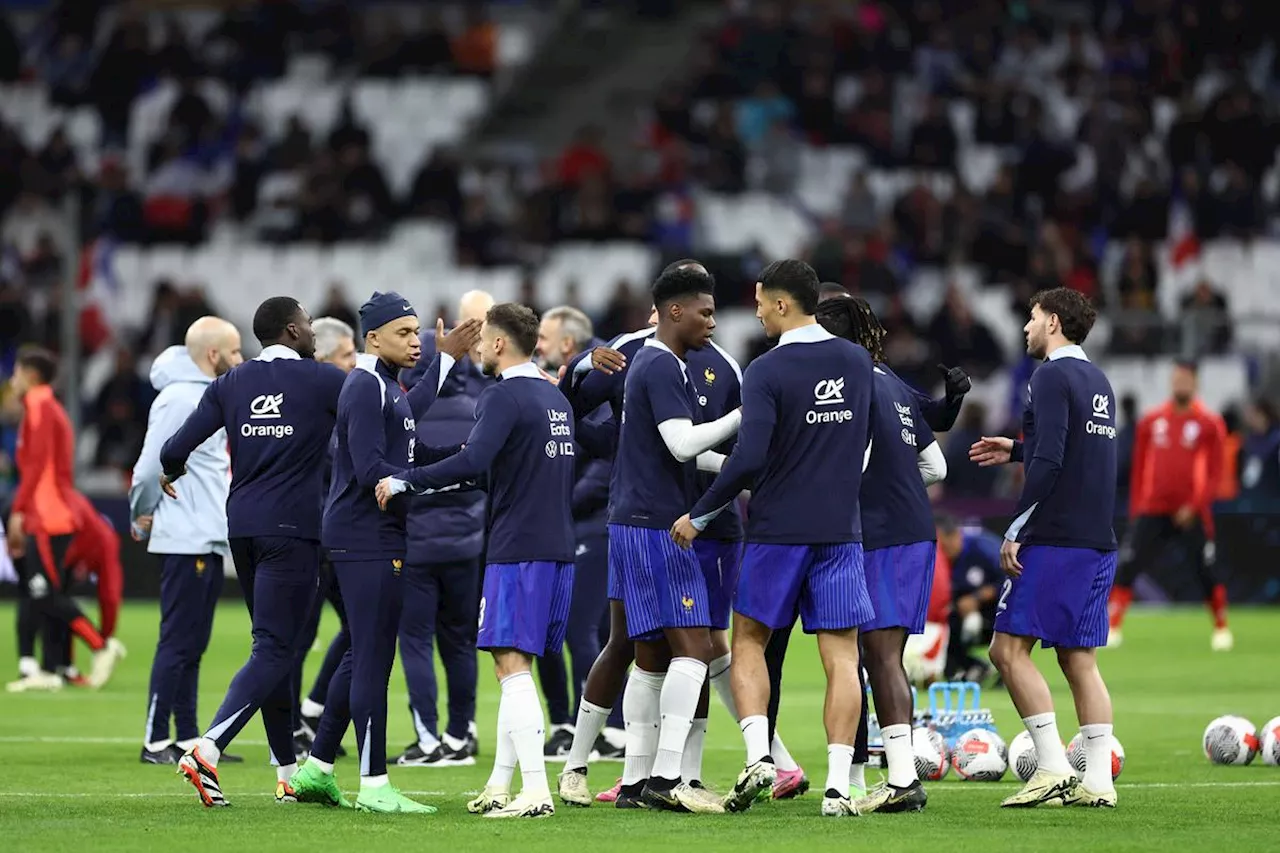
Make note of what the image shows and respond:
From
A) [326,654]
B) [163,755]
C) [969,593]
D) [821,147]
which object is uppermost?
[821,147]

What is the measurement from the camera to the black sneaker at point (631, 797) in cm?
1052

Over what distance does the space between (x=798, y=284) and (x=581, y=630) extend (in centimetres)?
383

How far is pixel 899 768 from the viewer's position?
10188 mm

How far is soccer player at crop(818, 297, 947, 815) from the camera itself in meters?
10.3

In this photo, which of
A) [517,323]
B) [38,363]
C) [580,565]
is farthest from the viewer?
[38,363]

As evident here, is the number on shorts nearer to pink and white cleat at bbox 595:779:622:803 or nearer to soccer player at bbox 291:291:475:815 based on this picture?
pink and white cleat at bbox 595:779:622:803

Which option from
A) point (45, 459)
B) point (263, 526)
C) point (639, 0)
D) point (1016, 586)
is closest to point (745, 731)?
point (1016, 586)

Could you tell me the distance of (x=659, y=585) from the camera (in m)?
10.3

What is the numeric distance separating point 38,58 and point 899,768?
2957 centimetres

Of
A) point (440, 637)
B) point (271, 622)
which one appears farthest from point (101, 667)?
point (271, 622)

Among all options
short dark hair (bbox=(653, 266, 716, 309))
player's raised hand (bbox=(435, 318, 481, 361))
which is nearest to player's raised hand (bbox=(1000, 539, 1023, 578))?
short dark hair (bbox=(653, 266, 716, 309))

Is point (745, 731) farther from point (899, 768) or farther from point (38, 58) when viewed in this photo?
point (38, 58)

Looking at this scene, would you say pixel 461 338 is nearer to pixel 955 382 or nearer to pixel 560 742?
pixel 955 382

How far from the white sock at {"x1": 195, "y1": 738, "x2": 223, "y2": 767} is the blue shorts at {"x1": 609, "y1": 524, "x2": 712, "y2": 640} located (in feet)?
6.70
